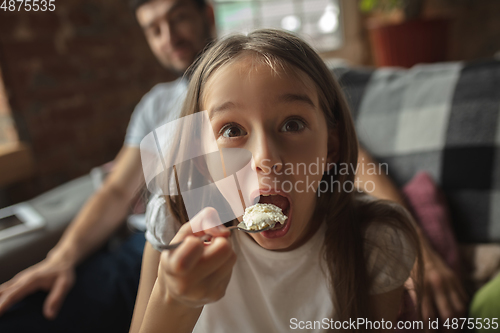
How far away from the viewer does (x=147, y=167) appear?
0.30 m

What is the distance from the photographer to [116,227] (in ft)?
2.67

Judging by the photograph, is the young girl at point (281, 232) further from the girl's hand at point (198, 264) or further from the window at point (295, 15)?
the window at point (295, 15)

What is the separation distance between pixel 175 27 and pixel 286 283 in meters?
0.67

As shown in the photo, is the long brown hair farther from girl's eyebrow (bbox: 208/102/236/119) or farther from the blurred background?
the blurred background

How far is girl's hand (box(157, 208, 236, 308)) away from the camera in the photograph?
0.26 meters

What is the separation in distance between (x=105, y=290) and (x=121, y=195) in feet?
0.96

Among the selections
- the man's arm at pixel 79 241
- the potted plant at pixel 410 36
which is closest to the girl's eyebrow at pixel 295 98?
the man's arm at pixel 79 241

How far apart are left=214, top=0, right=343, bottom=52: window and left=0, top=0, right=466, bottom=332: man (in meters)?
0.69

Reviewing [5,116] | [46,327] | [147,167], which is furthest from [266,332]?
[5,116]

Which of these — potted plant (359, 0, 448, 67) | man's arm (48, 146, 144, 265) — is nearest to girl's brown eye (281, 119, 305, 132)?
man's arm (48, 146, 144, 265)

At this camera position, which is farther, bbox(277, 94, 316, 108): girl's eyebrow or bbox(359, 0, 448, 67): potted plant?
bbox(359, 0, 448, 67): potted plant

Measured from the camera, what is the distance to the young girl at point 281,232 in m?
0.30

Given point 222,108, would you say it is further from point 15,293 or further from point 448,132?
point 448,132

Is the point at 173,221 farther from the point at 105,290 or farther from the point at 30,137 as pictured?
the point at 30,137
